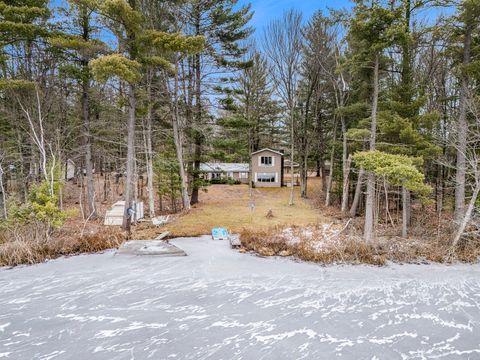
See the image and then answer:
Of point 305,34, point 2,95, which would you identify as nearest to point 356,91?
point 305,34

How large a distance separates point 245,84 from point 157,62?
11.7 meters

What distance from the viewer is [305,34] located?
638 inches

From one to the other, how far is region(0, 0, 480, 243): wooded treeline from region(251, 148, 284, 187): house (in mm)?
4312

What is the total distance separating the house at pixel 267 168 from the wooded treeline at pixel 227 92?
4312 millimetres

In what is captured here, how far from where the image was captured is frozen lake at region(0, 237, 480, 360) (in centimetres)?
398

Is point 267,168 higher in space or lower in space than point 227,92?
lower

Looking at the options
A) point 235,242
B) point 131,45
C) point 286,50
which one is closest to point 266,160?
point 286,50

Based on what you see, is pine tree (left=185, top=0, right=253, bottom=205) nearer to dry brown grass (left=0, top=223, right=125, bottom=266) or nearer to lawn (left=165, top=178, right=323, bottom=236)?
lawn (left=165, top=178, right=323, bottom=236)

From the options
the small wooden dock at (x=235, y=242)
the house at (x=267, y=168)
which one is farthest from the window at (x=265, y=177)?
the small wooden dock at (x=235, y=242)

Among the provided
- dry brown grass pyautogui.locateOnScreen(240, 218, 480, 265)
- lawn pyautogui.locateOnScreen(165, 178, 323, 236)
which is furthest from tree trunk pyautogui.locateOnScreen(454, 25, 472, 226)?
lawn pyautogui.locateOnScreen(165, 178, 323, 236)

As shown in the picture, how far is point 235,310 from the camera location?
5012mm

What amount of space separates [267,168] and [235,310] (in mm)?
21092

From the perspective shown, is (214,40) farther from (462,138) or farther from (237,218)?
(462,138)

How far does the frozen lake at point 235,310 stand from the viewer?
3.98 meters
